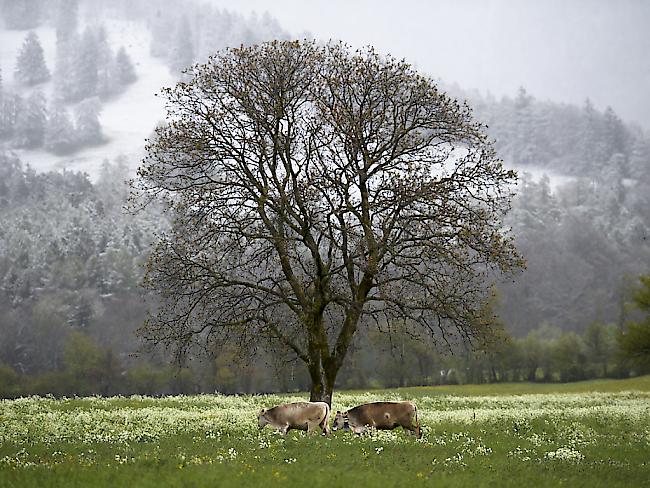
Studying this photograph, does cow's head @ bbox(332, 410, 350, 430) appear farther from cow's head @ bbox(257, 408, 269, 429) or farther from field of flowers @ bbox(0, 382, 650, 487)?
cow's head @ bbox(257, 408, 269, 429)

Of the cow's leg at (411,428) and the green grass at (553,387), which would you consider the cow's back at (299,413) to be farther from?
the green grass at (553,387)

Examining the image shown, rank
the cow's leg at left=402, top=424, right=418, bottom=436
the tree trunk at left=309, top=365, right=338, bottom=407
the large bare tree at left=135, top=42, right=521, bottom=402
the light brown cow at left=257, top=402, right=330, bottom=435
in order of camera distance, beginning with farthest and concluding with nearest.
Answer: the tree trunk at left=309, top=365, right=338, bottom=407 < the large bare tree at left=135, top=42, right=521, bottom=402 < the cow's leg at left=402, top=424, right=418, bottom=436 < the light brown cow at left=257, top=402, right=330, bottom=435

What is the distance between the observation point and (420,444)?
70.0ft

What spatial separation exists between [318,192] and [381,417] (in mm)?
9459

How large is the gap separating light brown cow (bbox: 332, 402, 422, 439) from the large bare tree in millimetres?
5106

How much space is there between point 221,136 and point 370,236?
7.78 metres

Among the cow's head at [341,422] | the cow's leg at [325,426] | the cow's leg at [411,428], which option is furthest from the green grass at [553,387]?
the cow's leg at [325,426]

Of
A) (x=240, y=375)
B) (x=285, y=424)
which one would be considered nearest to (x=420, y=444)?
(x=285, y=424)

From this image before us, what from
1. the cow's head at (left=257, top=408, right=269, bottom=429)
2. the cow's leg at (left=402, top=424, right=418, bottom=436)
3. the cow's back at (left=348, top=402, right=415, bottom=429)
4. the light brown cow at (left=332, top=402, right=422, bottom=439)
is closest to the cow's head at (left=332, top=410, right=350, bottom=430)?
the light brown cow at (left=332, top=402, right=422, bottom=439)

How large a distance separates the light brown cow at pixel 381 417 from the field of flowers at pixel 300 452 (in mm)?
539

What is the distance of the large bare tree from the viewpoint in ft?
92.3

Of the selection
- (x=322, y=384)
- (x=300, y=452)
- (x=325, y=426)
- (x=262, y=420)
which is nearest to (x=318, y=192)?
(x=322, y=384)

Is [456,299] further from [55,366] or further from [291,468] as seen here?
[55,366]

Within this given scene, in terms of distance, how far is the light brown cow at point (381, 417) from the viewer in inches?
912
